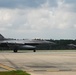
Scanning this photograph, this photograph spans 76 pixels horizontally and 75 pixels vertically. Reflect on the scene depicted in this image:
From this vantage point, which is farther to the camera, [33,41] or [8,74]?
[33,41]

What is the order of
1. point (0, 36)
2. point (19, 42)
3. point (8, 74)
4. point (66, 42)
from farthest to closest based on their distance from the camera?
1. point (66, 42)
2. point (0, 36)
3. point (19, 42)
4. point (8, 74)

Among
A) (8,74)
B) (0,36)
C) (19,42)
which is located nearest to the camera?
(8,74)

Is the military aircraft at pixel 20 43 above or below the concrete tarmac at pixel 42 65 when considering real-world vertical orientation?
above

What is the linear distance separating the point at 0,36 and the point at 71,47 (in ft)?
97.6

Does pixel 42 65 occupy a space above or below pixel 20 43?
below

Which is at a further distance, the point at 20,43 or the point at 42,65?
the point at 20,43

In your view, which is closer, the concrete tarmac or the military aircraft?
the concrete tarmac

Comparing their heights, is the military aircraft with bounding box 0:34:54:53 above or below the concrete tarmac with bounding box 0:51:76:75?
above

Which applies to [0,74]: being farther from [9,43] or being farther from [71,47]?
[71,47]

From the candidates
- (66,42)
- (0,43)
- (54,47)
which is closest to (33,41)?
(0,43)

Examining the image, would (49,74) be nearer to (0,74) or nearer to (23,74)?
(23,74)

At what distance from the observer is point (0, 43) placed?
71.4m

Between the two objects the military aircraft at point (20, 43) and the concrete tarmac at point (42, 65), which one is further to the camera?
the military aircraft at point (20, 43)

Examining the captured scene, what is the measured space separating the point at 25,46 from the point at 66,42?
39510 millimetres
